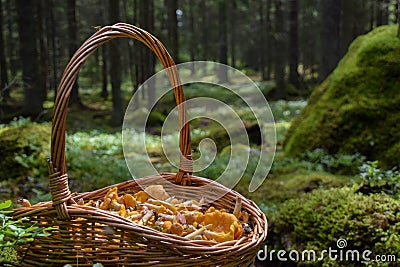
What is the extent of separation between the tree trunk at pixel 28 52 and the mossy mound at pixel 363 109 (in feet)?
32.4

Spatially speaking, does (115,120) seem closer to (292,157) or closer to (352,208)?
(292,157)

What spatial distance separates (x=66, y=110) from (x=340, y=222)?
93.0 inches

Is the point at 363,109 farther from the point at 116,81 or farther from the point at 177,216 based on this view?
the point at 116,81

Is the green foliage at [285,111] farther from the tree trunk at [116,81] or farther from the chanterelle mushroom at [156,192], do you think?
the chanterelle mushroom at [156,192]

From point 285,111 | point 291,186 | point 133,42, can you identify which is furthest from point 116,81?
point 291,186

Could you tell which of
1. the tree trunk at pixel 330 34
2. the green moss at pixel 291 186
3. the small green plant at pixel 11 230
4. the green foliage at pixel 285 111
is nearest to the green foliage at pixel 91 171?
the green moss at pixel 291 186

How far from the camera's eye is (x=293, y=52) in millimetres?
17688

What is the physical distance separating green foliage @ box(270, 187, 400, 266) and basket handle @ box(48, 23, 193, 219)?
1.49 meters

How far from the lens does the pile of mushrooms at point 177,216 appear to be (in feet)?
5.86

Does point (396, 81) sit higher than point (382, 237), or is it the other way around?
point (396, 81)

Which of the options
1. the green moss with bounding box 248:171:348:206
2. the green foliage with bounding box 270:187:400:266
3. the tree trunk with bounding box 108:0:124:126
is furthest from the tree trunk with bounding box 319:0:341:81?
the green foliage with bounding box 270:187:400:266

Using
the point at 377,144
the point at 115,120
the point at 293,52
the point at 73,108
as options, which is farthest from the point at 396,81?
the point at 73,108

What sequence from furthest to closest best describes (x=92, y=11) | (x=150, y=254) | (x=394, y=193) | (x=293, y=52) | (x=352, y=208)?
(x=92, y=11)
(x=293, y=52)
(x=394, y=193)
(x=352, y=208)
(x=150, y=254)

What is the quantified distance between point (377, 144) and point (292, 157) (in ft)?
4.14
